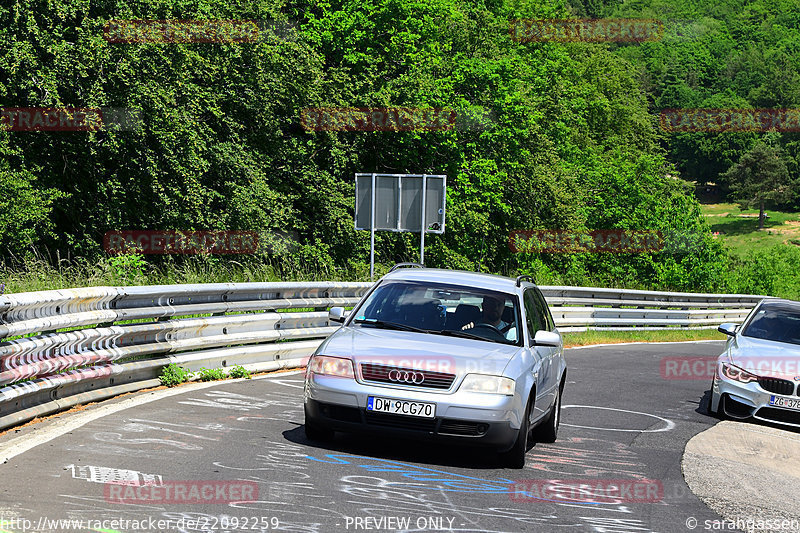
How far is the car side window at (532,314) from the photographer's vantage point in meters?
9.16

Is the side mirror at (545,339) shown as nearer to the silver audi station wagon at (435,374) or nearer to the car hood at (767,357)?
the silver audi station wagon at (435,374)

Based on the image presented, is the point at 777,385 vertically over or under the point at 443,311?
under

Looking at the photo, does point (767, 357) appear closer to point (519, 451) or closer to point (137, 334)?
point (519, 451)

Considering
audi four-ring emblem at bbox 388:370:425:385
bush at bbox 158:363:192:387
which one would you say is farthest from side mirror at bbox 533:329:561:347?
bush at bbox 158:363:192:387

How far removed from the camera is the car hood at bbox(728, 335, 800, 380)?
490 inches

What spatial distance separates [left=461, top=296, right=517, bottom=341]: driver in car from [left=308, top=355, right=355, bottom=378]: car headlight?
4.19 feet

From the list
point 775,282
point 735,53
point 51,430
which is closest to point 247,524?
point 51,430

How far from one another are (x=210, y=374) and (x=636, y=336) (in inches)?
726

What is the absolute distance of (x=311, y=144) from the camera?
36.5 meters

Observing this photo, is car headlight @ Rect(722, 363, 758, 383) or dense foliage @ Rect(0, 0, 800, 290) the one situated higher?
dense foliage @ Rect(0, 0, 800, 290)

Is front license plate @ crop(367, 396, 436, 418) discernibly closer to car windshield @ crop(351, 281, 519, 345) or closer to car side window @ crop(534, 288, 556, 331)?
car windshield @ crop(351, 281, 519, 345)


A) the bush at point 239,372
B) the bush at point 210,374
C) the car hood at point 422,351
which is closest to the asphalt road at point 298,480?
the car hood at point 422,351

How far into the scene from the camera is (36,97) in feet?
85.6

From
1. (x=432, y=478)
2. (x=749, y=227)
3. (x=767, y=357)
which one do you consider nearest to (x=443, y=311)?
(x=432, y=478)
